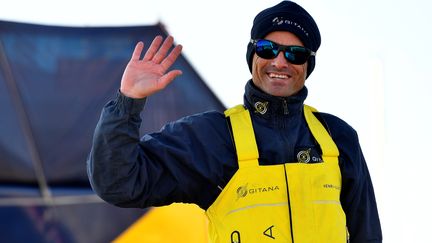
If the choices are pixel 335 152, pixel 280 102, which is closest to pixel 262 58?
pixel 280 102

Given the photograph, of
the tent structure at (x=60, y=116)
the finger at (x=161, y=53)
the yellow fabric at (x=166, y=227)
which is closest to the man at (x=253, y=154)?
the finger at (x=161, y=53)

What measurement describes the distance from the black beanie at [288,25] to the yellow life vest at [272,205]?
31cm

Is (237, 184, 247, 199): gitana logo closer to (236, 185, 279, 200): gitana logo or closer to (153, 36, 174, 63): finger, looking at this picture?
(236, 185, 279, 200): gitana logo

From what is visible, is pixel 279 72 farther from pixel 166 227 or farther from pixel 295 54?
pixel 166 227

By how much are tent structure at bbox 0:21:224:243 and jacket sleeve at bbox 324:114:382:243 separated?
234cm

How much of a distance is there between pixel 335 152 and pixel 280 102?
0.21 meters

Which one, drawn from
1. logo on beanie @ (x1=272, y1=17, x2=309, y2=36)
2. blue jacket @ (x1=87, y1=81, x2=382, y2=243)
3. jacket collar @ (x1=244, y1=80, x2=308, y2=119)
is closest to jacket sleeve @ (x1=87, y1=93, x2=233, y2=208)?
blue jacket @ (x1=87, y1=81, x2=382, y2=243)

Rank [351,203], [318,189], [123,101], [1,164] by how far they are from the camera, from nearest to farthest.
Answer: [123,101] < [318,189] < [351,203] < [1,164]

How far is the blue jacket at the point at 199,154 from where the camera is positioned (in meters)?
2.08

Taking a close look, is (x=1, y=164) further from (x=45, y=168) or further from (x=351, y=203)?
(x=351, y=203)

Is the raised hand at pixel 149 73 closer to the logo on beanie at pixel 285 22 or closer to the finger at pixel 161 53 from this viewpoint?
the finger at pixel 161 53

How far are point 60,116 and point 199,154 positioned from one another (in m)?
2.62

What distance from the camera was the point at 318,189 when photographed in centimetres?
228

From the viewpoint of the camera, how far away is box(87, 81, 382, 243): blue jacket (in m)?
2.08
